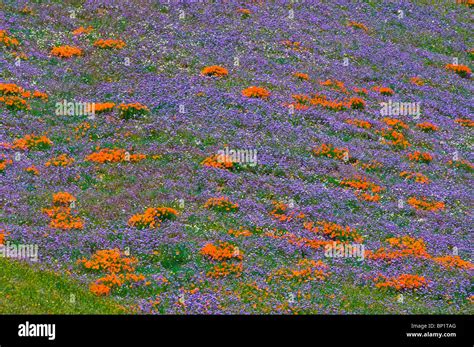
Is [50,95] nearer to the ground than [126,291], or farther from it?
farther from it

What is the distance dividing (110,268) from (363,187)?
11.8 metres

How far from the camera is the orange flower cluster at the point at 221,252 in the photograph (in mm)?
22094

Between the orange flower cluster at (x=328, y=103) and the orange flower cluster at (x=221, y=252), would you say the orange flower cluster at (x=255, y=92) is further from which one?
the orange flower cluster at (x=221, y=252)

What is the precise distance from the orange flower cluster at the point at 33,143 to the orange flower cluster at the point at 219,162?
6.44m

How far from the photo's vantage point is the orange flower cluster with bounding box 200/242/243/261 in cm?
2209

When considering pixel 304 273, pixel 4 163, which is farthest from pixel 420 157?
pixel 4 163

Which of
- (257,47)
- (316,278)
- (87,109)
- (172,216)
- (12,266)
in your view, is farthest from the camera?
(257,47)

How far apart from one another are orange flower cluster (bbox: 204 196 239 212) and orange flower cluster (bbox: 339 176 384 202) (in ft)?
17.6

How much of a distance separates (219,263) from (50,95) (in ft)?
50.2

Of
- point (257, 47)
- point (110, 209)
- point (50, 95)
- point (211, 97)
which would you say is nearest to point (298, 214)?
point (110, 209)

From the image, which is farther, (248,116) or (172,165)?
(248,116)

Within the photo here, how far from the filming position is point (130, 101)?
1293 inches

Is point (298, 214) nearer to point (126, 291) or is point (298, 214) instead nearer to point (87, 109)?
point (126, 291)

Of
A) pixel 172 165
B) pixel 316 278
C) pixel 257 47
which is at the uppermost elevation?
pixel 257 47
